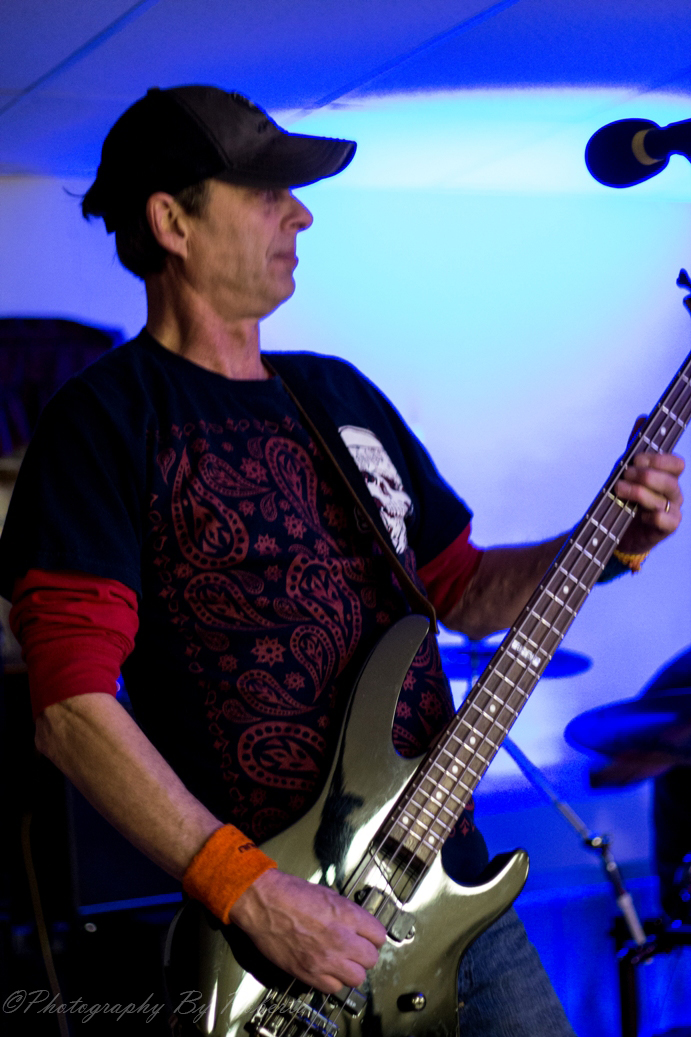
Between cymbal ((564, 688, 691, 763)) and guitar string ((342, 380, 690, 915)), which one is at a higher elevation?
guitar string ((342, 380, 690, 915))

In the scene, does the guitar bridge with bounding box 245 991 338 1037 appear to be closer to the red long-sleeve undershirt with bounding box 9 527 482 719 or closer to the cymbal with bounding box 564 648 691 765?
the red long-sleeve undershirt with bounding box 9 527 482 719

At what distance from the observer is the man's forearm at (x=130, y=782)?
907 millimetres

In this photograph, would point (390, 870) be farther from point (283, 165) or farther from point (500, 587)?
point (283, 165)

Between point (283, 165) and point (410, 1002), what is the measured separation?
92 cm

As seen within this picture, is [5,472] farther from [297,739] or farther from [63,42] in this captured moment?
[297,739]

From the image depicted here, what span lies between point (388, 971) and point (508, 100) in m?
2.13

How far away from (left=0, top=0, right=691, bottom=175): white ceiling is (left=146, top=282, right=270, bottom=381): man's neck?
3.10ft

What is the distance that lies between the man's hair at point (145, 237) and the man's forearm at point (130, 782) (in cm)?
56

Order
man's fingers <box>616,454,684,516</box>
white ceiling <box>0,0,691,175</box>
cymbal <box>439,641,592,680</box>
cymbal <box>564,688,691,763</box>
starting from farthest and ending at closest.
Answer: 1. cymbal <box>439,641,592,680</box>
2. cymbal <box>564,688,691,763</box>
3. white ceiling <box>0,0,691,175</box>
4. man's fingers <box>616,454,684,516</box>

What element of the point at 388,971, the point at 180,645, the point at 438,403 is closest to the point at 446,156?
the point at 438,403

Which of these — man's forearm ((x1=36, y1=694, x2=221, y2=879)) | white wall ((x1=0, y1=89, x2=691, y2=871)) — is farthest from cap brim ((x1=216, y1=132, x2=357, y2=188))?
white wall ((x1=0, y1=89, x2=691, y2=871))

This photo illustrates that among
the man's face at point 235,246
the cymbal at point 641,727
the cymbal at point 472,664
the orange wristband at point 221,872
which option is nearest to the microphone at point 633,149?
the man's face at point 235,246

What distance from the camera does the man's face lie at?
119 centimetres

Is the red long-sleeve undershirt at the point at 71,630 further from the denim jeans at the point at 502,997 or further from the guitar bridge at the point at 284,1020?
the denim jeans at the point at 502,997
